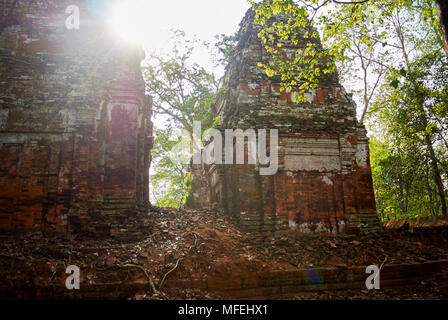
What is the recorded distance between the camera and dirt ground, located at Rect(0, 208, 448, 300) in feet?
19.7

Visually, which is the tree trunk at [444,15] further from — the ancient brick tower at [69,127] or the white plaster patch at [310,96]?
the ancient brick tower at [69,127]

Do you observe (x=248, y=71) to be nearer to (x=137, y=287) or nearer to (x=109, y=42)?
(x=109, y=42)

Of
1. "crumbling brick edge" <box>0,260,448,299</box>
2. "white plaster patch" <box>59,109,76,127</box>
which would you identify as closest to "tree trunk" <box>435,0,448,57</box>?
"crumbling brick edge" <box>0,260,448,299</box>

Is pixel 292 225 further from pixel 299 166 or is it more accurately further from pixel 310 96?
pixel 310 96

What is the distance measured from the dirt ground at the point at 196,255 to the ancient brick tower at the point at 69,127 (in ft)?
2.27

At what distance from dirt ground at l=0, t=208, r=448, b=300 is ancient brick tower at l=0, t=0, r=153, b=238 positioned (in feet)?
2.27

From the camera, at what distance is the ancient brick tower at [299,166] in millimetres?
9117

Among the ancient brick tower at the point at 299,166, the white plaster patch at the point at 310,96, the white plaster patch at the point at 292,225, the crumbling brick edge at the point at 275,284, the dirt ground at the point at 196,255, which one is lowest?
the crumbling brick edge at the point at 275,284

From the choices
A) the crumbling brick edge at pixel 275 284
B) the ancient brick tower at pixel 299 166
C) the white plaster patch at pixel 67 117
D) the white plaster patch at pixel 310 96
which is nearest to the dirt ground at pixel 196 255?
the crumbling brick edge at pixel 275 284

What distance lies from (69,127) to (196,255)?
4.83 meters

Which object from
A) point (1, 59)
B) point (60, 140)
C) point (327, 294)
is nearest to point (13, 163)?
point (60, 140)

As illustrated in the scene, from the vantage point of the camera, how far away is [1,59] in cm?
880

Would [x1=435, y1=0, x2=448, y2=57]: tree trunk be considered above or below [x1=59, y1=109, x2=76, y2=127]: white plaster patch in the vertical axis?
above

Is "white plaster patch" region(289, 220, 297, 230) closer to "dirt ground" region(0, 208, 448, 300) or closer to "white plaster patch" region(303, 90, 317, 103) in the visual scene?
"dirt ground" region(0, 208, 448, 300)
